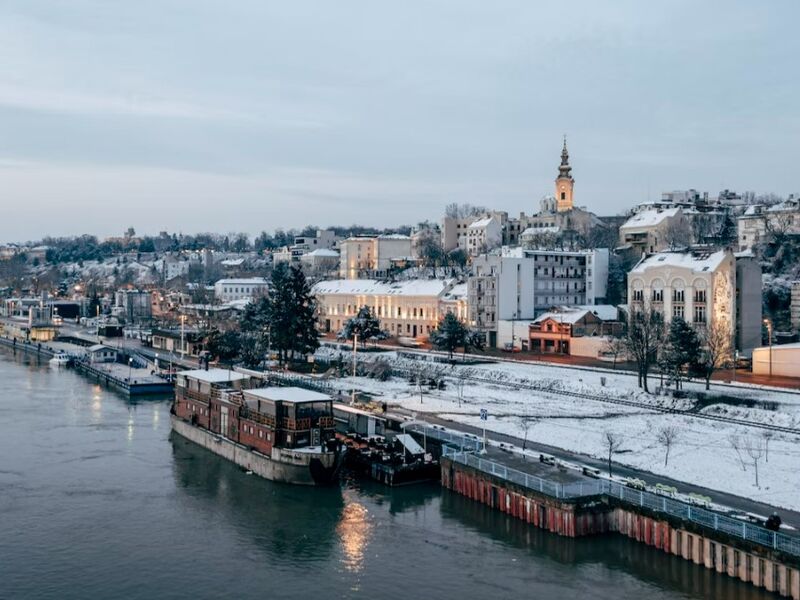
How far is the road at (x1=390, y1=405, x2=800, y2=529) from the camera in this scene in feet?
89.6

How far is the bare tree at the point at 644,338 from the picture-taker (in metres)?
50.4

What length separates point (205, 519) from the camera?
30859mm

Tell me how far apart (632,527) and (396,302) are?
63.0 metres

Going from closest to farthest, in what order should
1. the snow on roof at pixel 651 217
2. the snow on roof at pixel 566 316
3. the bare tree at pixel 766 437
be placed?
the bare tree at pixel 766 437
the snow on roof at pixel 566 316
the snow on roof at pixel 651 217

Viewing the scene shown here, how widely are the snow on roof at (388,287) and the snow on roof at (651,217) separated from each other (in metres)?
25.9

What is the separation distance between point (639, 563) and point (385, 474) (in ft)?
42.4

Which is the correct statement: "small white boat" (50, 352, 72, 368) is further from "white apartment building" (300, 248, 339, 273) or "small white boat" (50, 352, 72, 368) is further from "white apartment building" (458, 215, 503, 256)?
"white apartment building" (300, 248, 339, 273)

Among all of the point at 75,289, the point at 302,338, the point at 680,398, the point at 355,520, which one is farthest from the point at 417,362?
the point at 75,289

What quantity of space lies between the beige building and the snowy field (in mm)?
21725

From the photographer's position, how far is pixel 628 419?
145ft

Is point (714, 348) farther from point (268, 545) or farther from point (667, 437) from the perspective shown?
point (268, 545)

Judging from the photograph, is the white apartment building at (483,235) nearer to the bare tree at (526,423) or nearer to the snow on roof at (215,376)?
the bare tree at (526,423)

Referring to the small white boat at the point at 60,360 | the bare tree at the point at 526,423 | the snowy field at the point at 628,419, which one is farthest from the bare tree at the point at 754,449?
the small white boat at the point at 60,360

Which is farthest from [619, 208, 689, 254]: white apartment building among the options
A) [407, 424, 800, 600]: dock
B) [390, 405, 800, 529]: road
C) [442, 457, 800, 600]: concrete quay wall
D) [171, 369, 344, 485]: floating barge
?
[442, 457, 800, 600]: concrete quay wall
